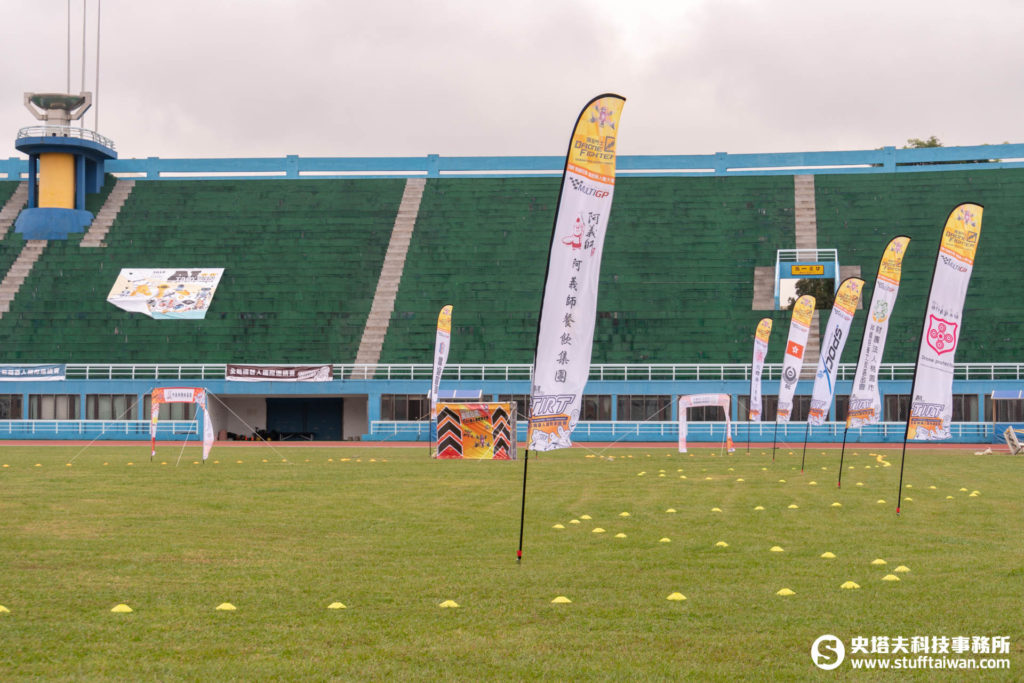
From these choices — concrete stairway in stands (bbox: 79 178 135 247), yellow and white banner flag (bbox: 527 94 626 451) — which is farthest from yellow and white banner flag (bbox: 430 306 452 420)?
concrete stairway in stands (bbox: 79 178 135 247)

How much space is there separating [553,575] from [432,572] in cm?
132

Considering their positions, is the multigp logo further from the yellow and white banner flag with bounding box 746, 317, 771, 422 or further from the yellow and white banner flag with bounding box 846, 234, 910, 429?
the yellow and white banner flag with bounding box 746, 317, 771, 422

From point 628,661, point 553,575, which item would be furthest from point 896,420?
point 628,661

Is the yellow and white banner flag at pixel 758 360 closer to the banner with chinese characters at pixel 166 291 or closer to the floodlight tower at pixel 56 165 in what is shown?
the banner with chinese characters at pixel 166 291

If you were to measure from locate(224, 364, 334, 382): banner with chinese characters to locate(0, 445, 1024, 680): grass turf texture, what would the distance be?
2891cm

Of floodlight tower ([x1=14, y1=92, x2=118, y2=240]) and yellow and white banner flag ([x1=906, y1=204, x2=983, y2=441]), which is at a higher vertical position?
floodlight tower ([x1=14, y1=92, x2=118, y2=240])

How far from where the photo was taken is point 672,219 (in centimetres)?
6788

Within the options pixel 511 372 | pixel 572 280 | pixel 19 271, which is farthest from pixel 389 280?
pixel 572 280

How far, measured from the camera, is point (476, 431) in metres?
35.9

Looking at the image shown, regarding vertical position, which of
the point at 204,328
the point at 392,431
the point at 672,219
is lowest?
the point at 392,431

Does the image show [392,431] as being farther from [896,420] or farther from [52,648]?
[52,648]

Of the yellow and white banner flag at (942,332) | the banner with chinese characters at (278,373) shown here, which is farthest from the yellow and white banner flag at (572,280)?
the banner with chinese characters at (278,373)

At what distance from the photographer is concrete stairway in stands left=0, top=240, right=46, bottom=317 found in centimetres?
6097

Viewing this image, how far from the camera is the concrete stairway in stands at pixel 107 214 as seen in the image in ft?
219
